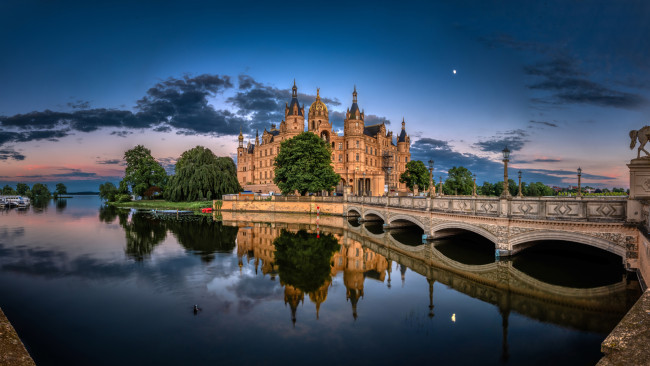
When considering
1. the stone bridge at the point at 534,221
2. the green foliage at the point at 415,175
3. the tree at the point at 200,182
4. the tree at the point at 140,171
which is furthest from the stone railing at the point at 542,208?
the tree at the point at 140,171

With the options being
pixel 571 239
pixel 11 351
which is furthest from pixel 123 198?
pixel 571 239

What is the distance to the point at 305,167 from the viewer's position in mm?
50469

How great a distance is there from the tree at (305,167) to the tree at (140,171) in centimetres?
4527

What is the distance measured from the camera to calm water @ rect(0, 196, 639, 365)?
8.85m

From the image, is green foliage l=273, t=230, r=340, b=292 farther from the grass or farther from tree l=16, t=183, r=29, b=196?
tree l=16, t=183, r=29, b=196

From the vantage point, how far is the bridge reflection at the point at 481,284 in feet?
35.7

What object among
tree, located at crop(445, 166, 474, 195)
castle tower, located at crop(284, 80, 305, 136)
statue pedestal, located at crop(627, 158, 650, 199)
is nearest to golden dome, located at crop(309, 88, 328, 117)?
castle tower, located at crop(284, 80, 305, 136)

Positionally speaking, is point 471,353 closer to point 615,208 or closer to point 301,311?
point 301,311

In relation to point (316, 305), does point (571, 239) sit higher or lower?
higher

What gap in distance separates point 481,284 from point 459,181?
241 ft

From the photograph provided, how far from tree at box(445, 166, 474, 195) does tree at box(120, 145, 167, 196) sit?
241 ft

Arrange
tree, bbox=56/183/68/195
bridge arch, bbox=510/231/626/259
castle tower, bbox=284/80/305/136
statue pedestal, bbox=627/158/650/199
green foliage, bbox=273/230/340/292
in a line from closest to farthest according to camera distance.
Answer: statue pedestal, bbox=627/158/650/199 < bridge arch, bbox=510/231/626/259 < green foliage, bbox=273/230/340/292 < castle tower, bbox=284/80/305/136 < tree, bbox=56/183/68/195

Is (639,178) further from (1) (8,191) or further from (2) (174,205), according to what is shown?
(1) (8,191)

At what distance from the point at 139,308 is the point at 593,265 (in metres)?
20.8
